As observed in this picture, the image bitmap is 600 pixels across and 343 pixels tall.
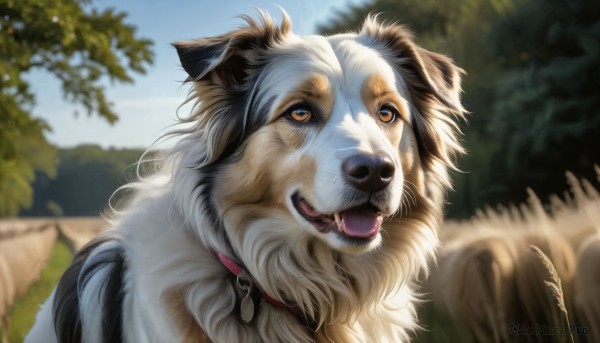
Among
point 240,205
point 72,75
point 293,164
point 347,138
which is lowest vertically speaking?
point 72,75

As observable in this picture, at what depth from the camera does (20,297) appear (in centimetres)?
561

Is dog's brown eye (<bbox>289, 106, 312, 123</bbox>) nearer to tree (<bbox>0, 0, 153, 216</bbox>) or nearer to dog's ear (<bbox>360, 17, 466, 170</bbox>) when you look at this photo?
dog's ear (<bbox>360, 17, 466, 170</bbox>)

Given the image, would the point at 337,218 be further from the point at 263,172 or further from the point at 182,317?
the point at 182,317

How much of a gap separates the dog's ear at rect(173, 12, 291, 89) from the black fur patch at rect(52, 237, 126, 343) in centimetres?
98

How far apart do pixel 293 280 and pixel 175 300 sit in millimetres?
551

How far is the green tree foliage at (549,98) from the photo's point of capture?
10.5 meters

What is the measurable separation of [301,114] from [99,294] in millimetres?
1312

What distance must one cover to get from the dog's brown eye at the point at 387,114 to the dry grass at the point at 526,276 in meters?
1.88

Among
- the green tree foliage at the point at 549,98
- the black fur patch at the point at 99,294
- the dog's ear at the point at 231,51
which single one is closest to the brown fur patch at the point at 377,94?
the dog's ear at the point at 231,51

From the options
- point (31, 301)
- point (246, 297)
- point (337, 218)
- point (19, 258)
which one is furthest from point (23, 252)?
point (337, 218)

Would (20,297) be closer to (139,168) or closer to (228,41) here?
(139,168)

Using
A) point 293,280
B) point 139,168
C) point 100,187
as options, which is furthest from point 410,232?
point 100,187

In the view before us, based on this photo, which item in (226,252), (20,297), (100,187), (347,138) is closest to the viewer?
(347,138)

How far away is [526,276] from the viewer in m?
4.70
